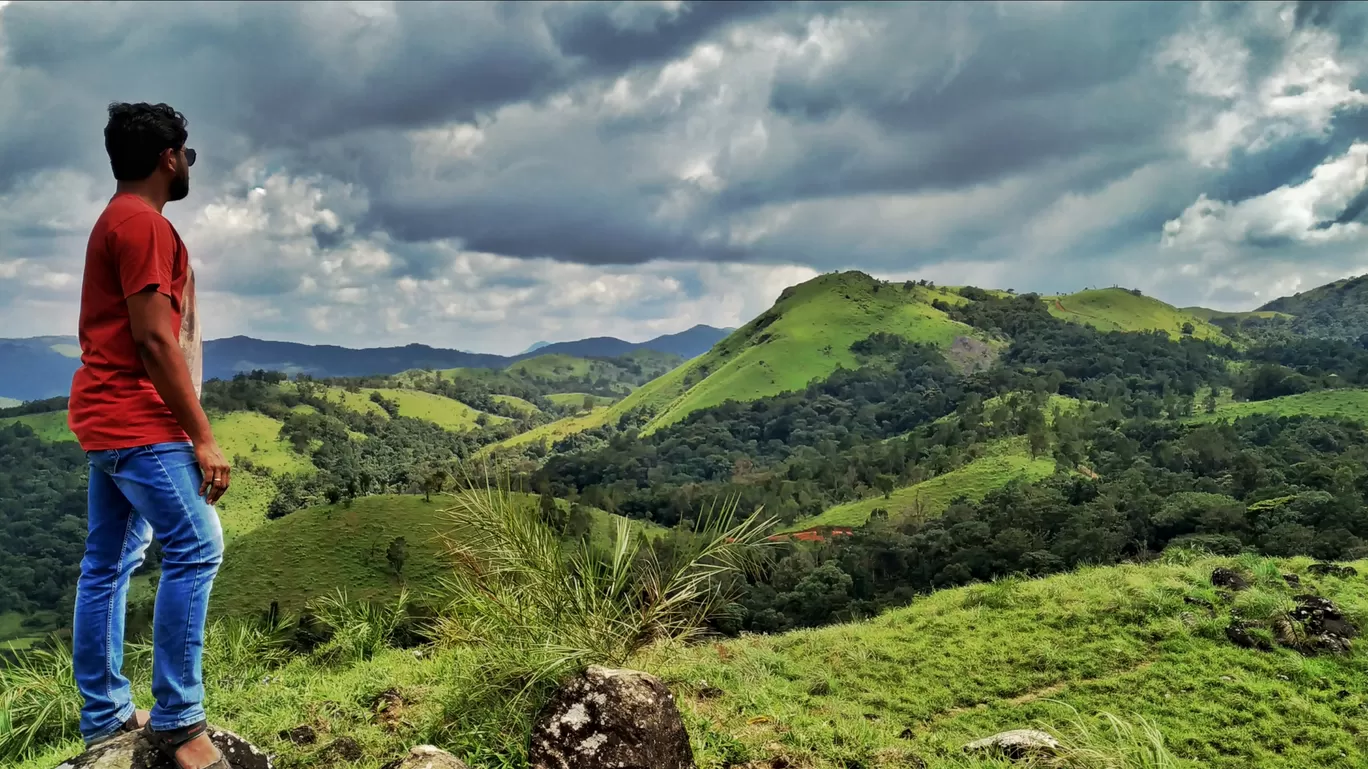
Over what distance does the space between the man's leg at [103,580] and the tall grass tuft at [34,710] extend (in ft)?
7.20

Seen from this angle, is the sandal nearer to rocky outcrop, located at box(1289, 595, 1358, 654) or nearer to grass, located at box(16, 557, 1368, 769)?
grass, located at box(16, 557, 1368, 769)

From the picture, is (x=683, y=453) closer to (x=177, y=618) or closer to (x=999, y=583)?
(x=999, y=583)

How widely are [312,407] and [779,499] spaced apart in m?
138

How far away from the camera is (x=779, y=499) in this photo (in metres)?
94.3

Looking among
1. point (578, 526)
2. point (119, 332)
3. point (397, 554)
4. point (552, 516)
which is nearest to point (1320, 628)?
point (552, 516)

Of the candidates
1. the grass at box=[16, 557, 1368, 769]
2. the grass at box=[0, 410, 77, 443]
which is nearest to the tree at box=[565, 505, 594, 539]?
the grass at box=[16, 557, 1368, 769]

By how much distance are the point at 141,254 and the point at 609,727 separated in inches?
130

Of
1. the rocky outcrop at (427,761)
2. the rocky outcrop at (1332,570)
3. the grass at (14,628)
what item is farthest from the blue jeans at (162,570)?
the grass at (14,628)

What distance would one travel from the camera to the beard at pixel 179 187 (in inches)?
146

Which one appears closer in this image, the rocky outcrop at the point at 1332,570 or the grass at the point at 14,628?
the rocky outcrop at the point at 1332,570

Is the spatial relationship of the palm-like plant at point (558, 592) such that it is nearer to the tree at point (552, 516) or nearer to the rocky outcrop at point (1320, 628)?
the tree at point (552, 516)

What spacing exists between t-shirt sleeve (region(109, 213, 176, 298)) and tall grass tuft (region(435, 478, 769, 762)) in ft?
7.62

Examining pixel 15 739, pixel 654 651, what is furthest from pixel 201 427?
pixel 15 739

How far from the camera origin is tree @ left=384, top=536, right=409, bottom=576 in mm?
67144
